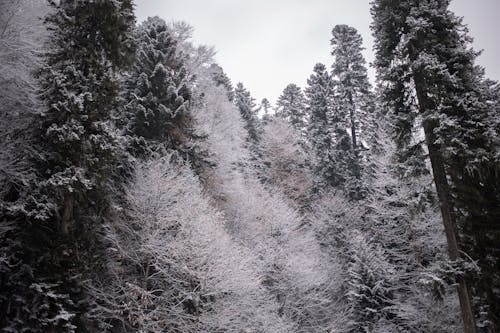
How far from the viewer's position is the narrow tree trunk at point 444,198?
10.8 meters

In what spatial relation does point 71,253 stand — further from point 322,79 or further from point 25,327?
point 322,79

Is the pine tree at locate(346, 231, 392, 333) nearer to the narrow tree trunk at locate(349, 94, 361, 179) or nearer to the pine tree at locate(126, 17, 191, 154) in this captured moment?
the pine tree at locate(126, 17, 191, 154)

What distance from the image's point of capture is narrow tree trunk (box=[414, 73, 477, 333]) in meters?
10.8

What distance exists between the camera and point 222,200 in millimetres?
23281

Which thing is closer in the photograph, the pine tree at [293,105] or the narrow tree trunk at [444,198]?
the narrow tree trunk at [444,198]

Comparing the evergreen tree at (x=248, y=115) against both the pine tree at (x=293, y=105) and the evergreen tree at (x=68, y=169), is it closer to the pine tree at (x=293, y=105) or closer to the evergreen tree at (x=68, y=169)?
the pine tree at (x=293, y=105)

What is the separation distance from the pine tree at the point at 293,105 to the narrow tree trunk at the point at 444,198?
32.6 m

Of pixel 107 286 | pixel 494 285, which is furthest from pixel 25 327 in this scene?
pixel 494 285

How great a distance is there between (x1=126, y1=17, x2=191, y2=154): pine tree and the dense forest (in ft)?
0.33

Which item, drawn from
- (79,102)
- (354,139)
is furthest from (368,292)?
(354,139)

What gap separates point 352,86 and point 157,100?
1057 inches

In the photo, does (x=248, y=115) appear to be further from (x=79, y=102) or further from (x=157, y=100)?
(x=79, y=102)

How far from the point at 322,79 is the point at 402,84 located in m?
30.4

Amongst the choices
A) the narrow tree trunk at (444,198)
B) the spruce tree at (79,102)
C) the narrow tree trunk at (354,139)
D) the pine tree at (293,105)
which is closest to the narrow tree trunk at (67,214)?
the spruce tree at (79,102)
